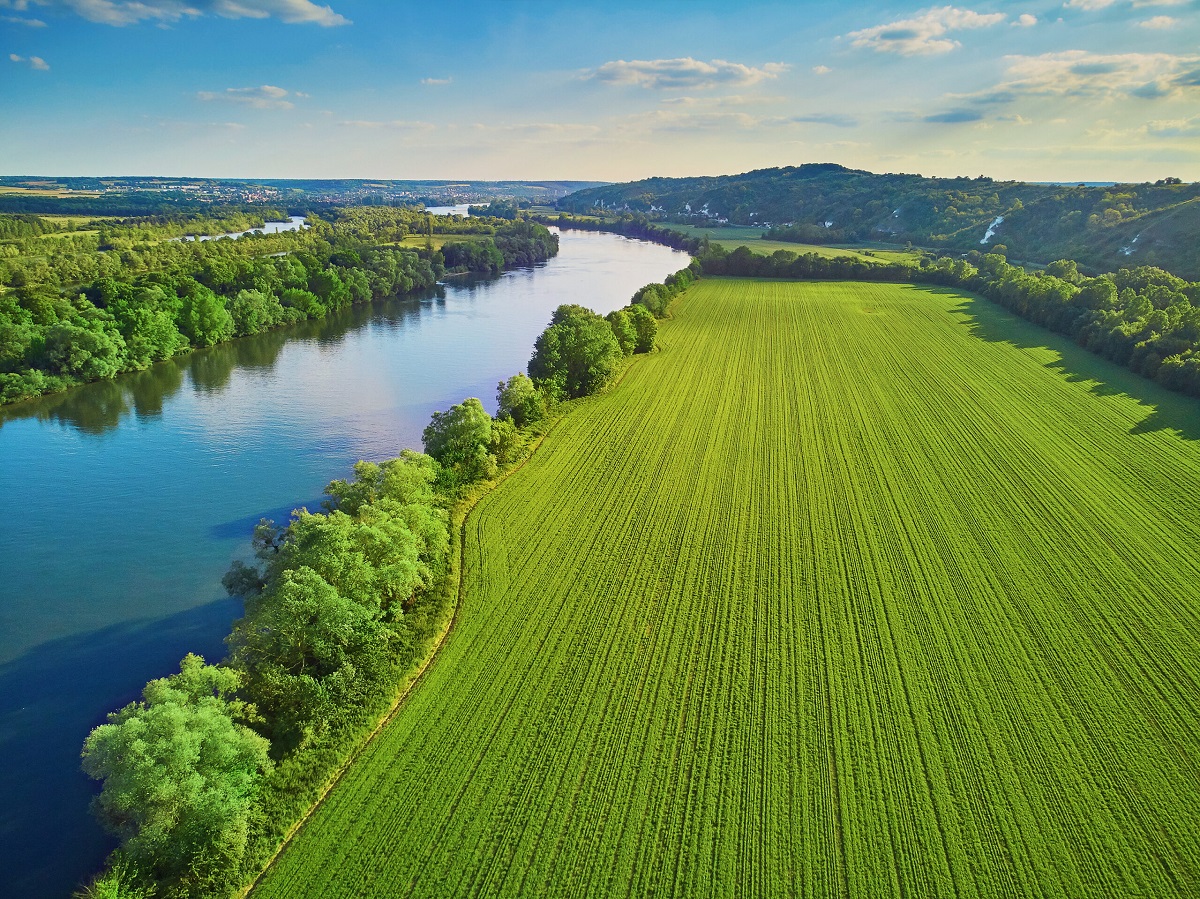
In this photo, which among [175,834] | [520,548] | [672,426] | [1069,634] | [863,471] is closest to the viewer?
[175,834]

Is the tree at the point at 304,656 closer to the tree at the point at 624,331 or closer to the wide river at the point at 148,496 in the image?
the wide river at the point at 148,496

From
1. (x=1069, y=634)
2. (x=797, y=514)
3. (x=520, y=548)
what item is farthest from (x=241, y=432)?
(x=1069, y=634)

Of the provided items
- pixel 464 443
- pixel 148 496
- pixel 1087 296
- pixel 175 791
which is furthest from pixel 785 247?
pixel 175 791

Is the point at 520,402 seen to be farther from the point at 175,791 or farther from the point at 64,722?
the point at 175,791

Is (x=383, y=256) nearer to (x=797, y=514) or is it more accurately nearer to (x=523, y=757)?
(x=797, y=514)

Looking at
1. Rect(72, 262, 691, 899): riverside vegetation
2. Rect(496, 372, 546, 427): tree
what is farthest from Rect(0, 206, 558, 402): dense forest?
Rect(72, 262, 691, 899): riverside vegetation

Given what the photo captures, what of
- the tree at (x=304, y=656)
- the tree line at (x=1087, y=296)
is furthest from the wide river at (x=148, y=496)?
the tree line at (x=1087, y=296)

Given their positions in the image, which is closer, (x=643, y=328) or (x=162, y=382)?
(x=162, y=382)
